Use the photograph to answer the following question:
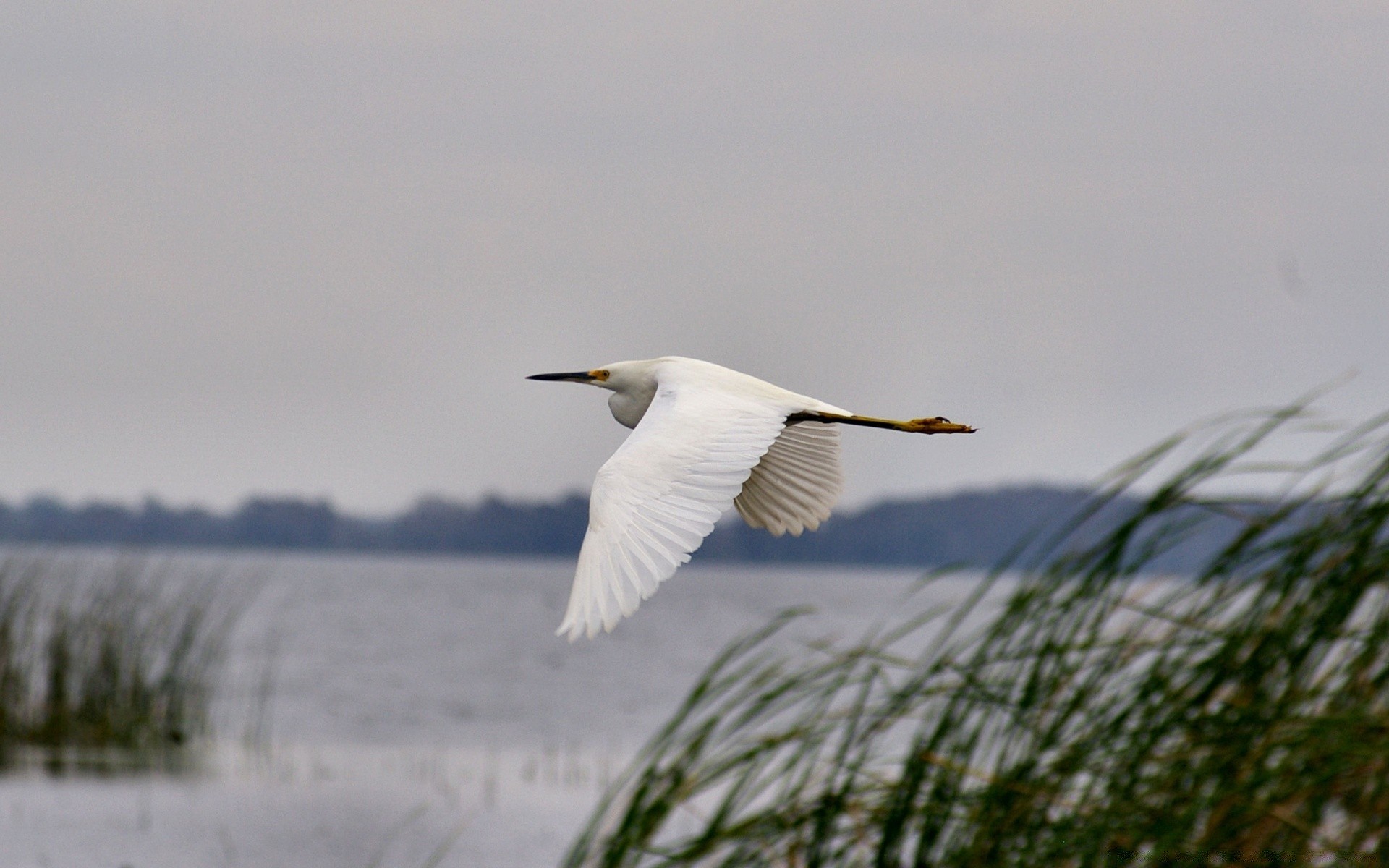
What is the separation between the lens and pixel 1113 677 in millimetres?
2711

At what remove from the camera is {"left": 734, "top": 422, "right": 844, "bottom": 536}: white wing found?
3.81 m

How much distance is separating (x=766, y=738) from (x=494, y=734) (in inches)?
445

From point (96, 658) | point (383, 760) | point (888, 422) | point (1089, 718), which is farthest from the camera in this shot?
point (383, 760)

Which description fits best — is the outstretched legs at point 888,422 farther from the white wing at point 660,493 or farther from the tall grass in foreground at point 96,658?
the tall grass in foreground at point 96,658

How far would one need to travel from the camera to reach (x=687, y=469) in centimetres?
287

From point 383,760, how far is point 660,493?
942 cm

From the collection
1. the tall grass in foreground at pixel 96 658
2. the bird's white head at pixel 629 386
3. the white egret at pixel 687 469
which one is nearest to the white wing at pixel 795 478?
the white egret at pixel 687 469

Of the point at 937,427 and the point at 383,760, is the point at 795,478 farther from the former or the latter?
the point at 383,760

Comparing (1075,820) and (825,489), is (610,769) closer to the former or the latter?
(825,489)

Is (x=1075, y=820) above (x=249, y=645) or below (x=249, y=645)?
above

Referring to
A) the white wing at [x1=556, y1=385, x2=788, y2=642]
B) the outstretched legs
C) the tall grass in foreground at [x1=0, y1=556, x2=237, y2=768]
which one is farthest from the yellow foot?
the tall grass in foreground at [x1=0, y1=556, x2=237, y2=768]

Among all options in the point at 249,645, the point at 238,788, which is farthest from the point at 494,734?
the point at 249,645

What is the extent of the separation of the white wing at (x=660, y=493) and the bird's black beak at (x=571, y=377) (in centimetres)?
75

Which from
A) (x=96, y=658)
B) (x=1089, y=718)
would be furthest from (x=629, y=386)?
(x=96, y=658)
